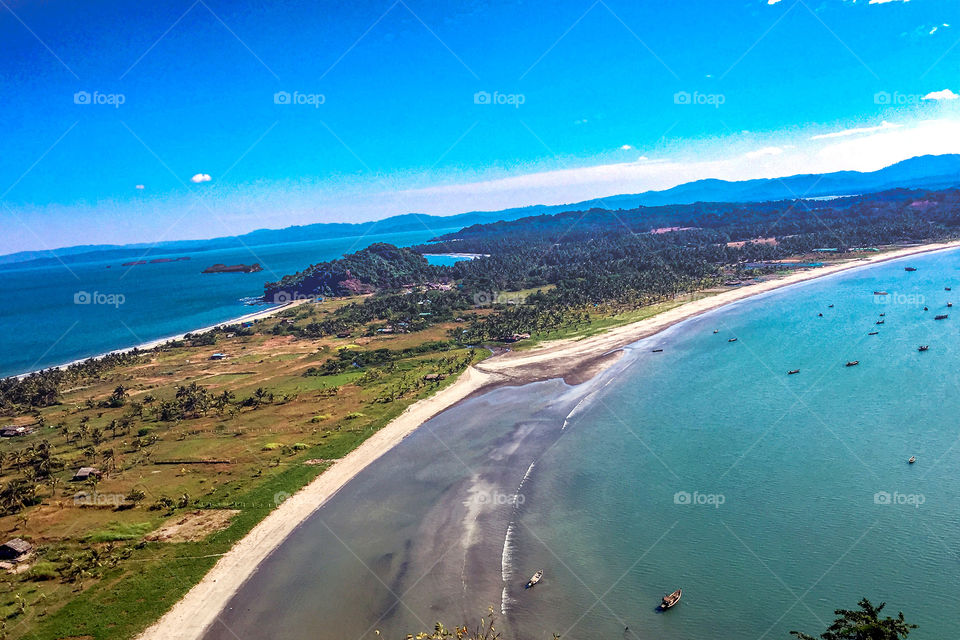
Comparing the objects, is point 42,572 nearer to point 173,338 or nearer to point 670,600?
point 670,600

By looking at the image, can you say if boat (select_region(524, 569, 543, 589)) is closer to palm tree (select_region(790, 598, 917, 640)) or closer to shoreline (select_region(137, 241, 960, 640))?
palm tree (select_region(790, 598, 917, 640))

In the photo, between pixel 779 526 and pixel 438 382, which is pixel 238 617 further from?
pixel 438 382

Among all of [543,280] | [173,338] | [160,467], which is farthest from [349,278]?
[160,467]

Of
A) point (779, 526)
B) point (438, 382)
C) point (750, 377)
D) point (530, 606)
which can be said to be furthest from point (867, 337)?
point (530, 606)

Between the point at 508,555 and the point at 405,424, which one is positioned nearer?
the point at 508,555

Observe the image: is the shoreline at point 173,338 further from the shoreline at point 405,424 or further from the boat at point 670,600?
the boat at point 670,600
